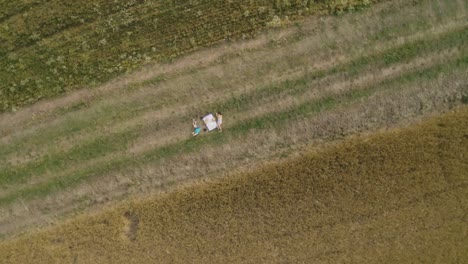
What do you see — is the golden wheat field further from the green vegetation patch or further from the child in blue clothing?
the green vegetation patch

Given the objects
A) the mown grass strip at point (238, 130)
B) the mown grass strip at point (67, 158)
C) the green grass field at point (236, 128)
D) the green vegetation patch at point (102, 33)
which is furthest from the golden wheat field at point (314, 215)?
the green vegetation patch at point (102, 33)

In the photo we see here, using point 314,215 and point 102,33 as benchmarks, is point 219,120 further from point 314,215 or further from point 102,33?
point 102,33

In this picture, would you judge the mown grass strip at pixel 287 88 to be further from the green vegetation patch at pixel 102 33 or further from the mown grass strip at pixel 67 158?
the green vegetation patch at pixel 102 33

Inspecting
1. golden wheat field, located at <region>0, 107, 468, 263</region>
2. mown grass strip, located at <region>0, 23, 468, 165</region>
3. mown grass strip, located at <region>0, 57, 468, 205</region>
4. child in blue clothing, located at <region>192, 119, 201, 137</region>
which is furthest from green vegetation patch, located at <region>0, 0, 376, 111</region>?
golden wheat field, located at <region>0, 107, 468, 263</region>

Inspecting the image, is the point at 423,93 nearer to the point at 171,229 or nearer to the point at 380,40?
the point at 380,40

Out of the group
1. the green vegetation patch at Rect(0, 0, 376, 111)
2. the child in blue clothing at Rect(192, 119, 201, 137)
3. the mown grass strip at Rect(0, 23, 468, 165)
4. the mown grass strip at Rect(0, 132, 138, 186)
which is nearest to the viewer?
the mown grass strip at Rect(0, 23, 468, 165)

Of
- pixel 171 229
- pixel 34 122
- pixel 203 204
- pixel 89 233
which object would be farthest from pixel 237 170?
pixel 34 122
